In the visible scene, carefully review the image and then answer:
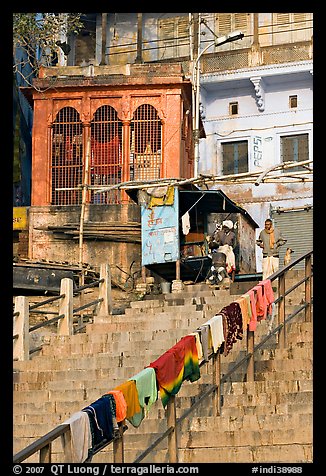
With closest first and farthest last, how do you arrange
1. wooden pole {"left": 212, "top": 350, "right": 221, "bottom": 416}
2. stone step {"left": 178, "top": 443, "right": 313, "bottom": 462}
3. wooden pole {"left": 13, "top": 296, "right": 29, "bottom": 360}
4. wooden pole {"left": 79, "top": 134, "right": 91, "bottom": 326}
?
stone step {"left": 178, "top": 443, "right": 313, "bottom": 462} → wooden pole {"left": 212, "top": 350, "right": 221, "bottom": 416} → wooden pole {"left": 13, "top": 296, "right": 29, "bottom": 360} → wooden pole {"left": 79, "top": 134, "right": 91, "bottom": 326}

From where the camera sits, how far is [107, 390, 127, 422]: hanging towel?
10641 millimetres

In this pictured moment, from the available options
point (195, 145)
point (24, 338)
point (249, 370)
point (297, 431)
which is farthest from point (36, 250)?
point (297, 431)

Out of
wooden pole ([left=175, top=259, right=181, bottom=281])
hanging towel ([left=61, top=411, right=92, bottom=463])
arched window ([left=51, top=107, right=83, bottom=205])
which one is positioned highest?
arched window ([left=51, top=107, right=83, bottom=205])

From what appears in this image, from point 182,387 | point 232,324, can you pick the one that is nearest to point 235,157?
point 182,387

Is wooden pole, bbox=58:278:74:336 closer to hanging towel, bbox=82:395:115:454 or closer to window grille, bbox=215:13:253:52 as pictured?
hanging towel, bbox=82:395:115:454

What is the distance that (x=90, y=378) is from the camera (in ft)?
49.4

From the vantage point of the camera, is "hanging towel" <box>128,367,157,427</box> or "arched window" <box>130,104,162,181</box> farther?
"arched window" <box>130,104,162,181</box>

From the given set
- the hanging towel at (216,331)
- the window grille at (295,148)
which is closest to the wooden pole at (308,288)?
the hanging towel at (216,331)

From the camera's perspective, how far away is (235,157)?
3200 centimetres

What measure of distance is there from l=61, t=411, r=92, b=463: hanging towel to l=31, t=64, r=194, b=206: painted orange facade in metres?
15.3

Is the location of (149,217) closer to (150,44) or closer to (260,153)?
(260,153)

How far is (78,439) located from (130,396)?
46.0 inches

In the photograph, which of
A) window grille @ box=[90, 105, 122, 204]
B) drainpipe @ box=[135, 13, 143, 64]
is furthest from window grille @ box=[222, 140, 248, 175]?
window grille @ box=[90, 105, 122, 204]

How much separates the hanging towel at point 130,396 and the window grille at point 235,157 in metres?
21.0
